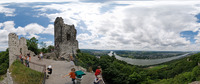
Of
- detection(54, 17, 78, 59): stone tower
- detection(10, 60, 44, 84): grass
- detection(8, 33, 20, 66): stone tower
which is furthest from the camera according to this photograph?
detection(54, 17, 78, 59): stone tower

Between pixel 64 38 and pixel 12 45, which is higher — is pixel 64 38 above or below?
above

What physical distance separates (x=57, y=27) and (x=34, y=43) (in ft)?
42.3

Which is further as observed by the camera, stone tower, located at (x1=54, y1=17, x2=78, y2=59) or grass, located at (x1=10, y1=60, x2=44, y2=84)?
stone tower, located at (x1=54, y1=17, x2=78, y2=59)

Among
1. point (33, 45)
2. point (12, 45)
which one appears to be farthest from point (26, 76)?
point (33, 45)

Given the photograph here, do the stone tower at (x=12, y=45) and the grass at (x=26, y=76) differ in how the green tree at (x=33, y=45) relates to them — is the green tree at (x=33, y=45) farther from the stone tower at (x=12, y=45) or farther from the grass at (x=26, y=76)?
the grass at (x=26, y=76)

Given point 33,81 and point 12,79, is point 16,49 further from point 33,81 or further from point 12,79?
point 33,81

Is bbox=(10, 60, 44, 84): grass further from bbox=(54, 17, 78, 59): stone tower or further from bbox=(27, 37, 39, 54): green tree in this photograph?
bbox=(27, 37, 39, 54): green tree

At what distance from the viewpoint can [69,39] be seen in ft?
85.0

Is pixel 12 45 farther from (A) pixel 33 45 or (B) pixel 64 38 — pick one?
(A) pixel 33 45

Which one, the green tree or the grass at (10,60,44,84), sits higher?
the green tree

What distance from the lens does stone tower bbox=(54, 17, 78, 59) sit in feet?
79.4

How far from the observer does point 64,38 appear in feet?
80.7

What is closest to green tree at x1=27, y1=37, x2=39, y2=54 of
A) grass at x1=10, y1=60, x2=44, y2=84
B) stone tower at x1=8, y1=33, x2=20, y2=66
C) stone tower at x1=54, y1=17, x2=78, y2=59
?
stone tower at x1=54, y1=17, x2=78, y2=59

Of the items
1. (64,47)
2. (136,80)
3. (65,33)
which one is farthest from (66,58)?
(136,80)
